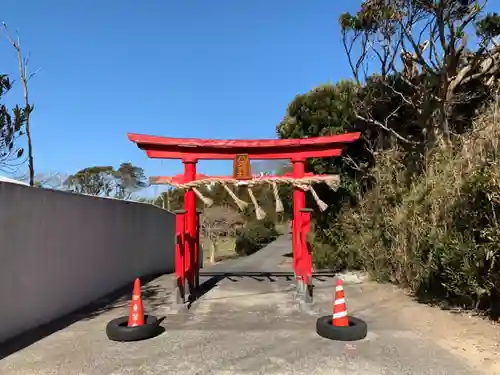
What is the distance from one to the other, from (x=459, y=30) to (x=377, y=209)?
4.90 m

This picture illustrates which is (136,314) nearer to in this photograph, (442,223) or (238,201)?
(238,201)

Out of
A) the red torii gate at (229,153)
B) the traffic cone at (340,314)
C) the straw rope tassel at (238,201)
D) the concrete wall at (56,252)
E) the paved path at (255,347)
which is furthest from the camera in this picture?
the red torii gate at (229,153)

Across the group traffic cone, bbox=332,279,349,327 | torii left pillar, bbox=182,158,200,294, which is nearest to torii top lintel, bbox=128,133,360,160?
torii left pillar, bbox=182,158,200,294

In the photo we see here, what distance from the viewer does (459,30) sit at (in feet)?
33.4

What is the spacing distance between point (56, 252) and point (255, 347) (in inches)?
146

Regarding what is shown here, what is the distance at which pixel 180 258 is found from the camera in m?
8.39

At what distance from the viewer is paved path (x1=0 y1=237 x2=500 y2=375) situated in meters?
4.76

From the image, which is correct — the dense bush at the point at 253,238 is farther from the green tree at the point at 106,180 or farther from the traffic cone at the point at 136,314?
the traffic cone at the point at 136,314

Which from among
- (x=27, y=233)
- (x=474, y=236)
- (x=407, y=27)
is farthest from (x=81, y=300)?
(x=407, y=27)

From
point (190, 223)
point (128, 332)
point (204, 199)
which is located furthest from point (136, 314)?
point (190, 223)

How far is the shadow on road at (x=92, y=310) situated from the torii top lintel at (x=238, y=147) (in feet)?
10.5

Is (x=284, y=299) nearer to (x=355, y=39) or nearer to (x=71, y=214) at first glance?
(x=71, y=214)

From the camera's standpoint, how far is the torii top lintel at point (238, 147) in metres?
9.18

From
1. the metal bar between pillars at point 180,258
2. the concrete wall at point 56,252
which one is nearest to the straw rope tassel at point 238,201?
the metal bar between pillars at point 180,258
